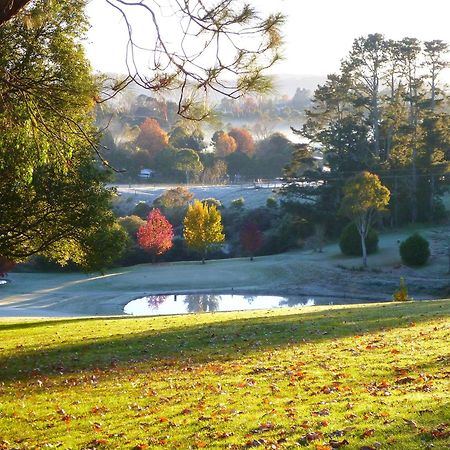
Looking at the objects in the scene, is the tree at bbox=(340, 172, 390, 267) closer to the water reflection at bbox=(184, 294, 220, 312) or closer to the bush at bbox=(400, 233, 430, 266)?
the bush at bbox=(400, 233, 430, 266)

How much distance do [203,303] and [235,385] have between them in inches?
1217

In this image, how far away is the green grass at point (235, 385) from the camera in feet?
26.7

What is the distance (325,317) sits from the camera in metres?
20.3

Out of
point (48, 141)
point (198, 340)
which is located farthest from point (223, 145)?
point (48, 141)

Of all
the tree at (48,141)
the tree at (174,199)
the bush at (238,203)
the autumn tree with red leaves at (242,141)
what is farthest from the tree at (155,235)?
the autumn tree with red leaves at (242,141)

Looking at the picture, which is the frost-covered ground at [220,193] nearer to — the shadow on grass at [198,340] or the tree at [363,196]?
the tree at [363,196]

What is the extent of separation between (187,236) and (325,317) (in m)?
35.1

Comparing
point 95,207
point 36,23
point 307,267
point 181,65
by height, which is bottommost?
point 307,267

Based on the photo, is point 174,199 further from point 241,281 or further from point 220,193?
point 241,281

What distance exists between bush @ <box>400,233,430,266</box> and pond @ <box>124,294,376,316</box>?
26.2 feet

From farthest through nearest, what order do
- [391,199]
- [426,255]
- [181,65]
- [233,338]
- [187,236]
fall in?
1. [391,199]
2. [187,236]
3. [426,255]
4. [233,338]
5. [181,65]

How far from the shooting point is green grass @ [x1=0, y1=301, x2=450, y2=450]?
8.15 m

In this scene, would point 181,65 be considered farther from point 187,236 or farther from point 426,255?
point 187,236

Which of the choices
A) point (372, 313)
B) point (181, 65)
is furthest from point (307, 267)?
point (181, 65)
